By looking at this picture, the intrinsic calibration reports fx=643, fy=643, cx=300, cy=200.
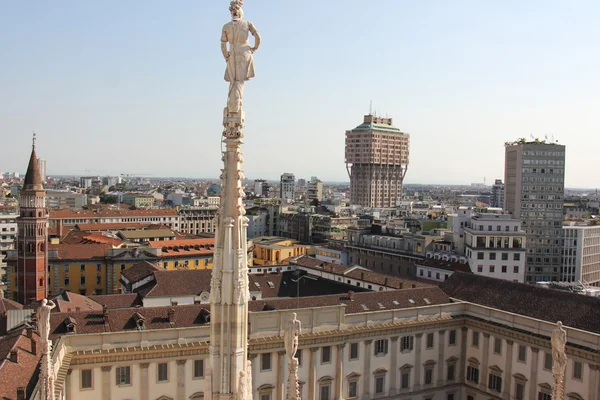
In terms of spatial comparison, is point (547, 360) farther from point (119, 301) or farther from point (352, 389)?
Answer: point (119, 301)

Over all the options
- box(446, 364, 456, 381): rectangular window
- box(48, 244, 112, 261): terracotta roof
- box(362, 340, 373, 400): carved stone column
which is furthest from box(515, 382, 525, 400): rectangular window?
box(48, 244, 112, 261): terracotta roof

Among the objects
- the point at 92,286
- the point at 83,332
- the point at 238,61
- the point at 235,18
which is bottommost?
the point at 92,286

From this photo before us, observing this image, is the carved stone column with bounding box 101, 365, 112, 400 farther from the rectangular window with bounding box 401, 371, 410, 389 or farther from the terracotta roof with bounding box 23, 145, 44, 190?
the terracotta roof with bounding box 23, 145, 44, 190

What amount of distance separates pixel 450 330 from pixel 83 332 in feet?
83.1

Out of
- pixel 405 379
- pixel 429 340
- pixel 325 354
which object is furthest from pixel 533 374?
pixel 325 354

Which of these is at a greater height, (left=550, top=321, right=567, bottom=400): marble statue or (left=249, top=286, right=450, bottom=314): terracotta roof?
(left=550, top=321, right=567, bottom=400): marble statue

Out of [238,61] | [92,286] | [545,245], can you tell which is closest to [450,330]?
[238,61]

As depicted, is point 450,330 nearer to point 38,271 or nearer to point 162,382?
point 162,382

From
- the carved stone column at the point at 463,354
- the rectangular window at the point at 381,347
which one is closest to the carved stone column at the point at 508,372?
the carved stone column at the point at 463,354

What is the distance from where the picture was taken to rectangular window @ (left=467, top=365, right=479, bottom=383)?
4569 cm

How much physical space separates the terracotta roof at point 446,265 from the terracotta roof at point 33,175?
42663mm

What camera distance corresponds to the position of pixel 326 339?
4084cm

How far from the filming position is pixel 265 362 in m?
39.2

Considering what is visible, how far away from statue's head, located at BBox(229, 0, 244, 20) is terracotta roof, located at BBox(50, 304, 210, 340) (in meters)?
28.6
